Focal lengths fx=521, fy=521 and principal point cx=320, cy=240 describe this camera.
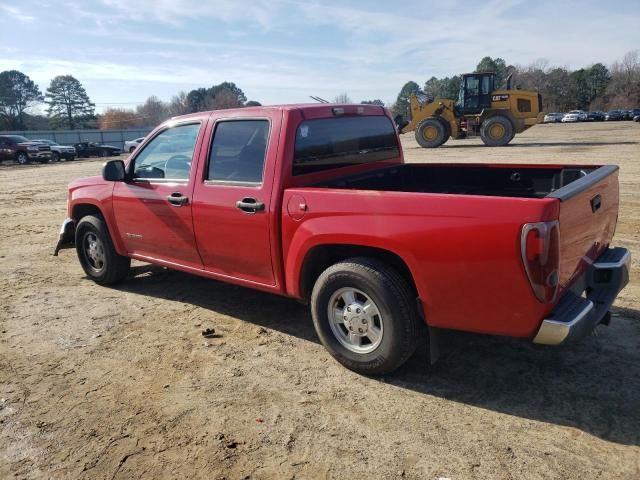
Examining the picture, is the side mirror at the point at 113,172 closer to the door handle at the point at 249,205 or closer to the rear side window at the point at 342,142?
the door handle at the point at 249,205

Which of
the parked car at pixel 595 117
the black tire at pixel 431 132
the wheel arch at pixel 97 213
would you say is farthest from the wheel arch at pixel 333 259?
the parked car at pixel 595 117

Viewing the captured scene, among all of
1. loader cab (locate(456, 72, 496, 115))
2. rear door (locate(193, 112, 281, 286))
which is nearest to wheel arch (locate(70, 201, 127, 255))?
rear door (locate(193, 112, 281, 286))

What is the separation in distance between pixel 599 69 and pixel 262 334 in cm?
9756

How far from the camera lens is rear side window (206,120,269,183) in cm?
409

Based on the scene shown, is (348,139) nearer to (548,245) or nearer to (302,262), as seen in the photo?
(302,262)

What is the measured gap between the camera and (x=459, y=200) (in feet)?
9.70

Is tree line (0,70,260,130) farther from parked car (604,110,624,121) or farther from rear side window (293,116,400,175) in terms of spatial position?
rear side window (293,116,400,175)

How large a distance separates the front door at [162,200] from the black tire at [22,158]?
30.1 metres

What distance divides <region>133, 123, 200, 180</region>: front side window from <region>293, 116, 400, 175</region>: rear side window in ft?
3.68

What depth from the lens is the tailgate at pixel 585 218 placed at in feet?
9.71

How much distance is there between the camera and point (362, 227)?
133 inches

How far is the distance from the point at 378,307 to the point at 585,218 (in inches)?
55.6

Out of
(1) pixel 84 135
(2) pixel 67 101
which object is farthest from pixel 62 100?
(1) pixel 84 135

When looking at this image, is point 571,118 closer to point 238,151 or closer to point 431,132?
point 431,132
